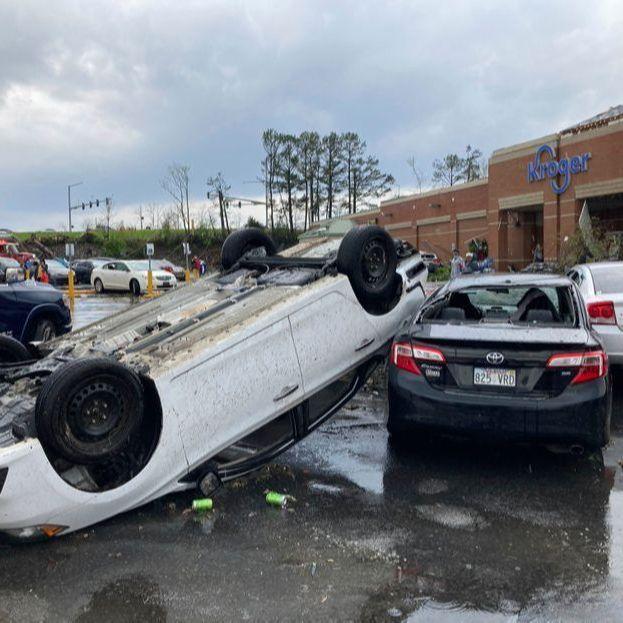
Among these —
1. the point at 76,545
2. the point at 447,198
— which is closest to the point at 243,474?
the point at 76,545

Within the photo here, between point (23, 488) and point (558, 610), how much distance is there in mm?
2703

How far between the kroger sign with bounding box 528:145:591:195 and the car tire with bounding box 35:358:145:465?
25344mm

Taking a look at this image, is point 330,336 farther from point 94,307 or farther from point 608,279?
point 94,307

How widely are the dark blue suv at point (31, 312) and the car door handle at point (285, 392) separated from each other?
20.1ft

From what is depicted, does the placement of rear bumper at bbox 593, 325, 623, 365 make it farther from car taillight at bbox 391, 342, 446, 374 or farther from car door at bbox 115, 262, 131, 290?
car door at bbox 115, 262, 131, 290

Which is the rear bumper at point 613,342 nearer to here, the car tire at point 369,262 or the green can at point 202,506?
the car tire at point 369,262

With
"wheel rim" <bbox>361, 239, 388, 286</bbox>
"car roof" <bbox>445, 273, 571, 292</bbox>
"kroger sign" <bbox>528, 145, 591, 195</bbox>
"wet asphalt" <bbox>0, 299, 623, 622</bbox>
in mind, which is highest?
"kroger sign" <bbox>528, 145, 591, 195</bbox>

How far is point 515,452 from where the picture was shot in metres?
5.45

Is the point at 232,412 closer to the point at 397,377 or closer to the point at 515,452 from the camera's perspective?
the point at 397,377

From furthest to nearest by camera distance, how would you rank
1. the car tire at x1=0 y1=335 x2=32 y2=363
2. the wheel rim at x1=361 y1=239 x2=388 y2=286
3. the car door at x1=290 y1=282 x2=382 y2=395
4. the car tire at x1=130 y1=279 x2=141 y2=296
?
the car tire at x1=130 y1=279 x2=141 y2=296
the wheel rim at x1=361 y1=239 x2=388 y2=286
the car tire at x1=0 y1=335 x2=32 y2=363
the car door at x1=290 y1=282 x2=382 y2=395

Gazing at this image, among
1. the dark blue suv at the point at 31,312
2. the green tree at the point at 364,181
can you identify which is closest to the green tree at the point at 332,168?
the green tree at the point at 364,181

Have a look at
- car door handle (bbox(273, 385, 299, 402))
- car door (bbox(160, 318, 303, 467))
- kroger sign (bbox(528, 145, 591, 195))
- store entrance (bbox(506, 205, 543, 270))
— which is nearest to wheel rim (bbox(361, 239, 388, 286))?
car door (bbox(160, 318, 303, 467))

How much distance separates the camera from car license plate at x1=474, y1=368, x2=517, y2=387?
4.64 metres

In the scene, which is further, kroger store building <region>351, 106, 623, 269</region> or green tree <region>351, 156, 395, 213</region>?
green tree <region>351, 156, 395, 213</region>
